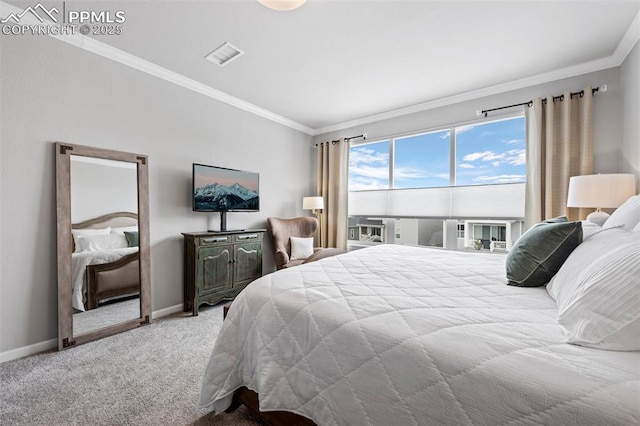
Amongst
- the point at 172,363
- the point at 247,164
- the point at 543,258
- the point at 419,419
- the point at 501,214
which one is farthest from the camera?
the point at 247,164

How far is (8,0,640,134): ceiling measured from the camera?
80.4 inches

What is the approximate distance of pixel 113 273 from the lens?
260 centimetres

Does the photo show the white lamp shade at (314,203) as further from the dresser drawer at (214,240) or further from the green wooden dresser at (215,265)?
the dresser drawer at (214,240)

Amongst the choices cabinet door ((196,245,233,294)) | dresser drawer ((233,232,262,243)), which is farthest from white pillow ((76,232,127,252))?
dresser drawer ((233,232,262,243))

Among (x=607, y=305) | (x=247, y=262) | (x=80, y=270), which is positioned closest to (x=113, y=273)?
(x=80, y=270)

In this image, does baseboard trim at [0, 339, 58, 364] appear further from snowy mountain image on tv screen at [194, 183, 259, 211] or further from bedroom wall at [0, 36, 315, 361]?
snowy mountain image on tv screen at [194, 183, 259, 211]

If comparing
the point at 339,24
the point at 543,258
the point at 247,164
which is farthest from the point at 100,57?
the point at 543,258

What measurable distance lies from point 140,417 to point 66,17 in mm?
3041

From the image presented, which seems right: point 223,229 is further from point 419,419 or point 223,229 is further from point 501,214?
point 501,214

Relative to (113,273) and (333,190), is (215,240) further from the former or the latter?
(333,190)

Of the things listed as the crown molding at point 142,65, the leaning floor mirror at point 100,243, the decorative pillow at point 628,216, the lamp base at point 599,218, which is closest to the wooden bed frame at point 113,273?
the leaning floor mirror at point 100,243

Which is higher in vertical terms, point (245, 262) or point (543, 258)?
point (543, 258)

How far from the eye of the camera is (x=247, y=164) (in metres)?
3.97

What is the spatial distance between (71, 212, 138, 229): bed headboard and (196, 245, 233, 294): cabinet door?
2.45ft
